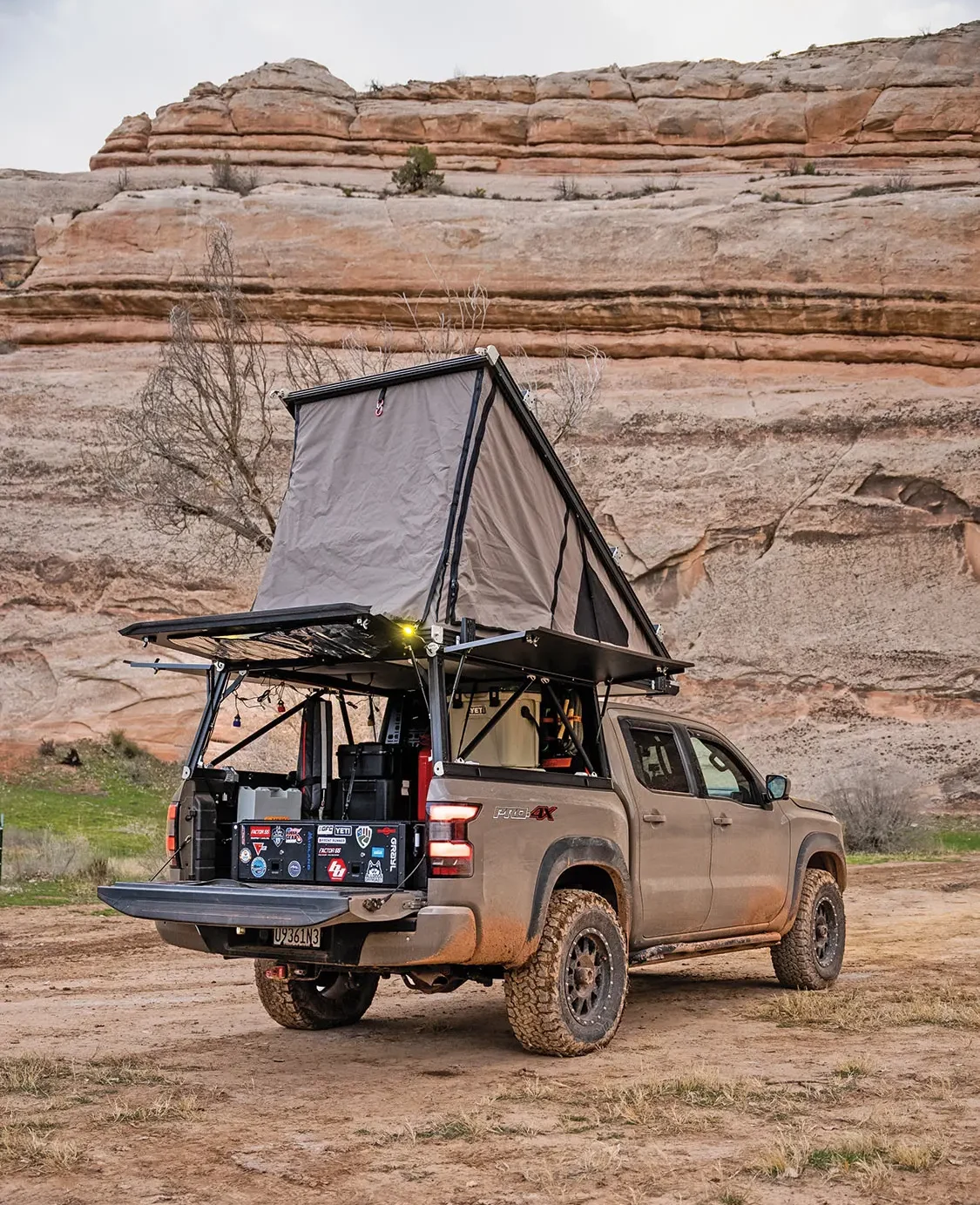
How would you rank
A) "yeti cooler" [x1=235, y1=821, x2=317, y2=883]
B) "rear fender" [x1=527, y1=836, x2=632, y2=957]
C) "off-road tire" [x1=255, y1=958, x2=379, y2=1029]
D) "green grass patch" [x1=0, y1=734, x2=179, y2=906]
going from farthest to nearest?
"green grass patch" [x1=0, y1=734, x2=179, y2=906]
"off-road tire" [x1=255, y1=958, x2=379, y2=1029]
"yeti cooler" [x1=235, y1=821, x2=317, y2=883]
"rear fender" [x1=527, y1=836, x2=632, y2=957]

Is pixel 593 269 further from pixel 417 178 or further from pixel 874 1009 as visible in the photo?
pixel 874 1009

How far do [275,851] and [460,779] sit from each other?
148 cm

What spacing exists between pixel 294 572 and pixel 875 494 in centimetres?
2680

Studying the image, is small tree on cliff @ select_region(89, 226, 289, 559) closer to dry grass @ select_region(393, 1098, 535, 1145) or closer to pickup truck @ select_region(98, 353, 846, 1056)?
pickup truck @ select_region(98, 353, 846, 1056)

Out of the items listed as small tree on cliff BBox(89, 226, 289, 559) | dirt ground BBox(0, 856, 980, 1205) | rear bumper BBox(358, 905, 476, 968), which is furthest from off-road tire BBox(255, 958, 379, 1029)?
small tree on cliff BBox(89, 226, 289, 559)

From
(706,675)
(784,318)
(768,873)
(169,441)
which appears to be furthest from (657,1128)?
(784,318)

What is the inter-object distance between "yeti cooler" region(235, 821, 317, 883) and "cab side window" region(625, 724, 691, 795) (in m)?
2.28

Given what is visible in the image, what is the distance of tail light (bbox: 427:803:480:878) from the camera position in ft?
22.7

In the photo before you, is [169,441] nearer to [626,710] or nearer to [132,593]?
[132,593]

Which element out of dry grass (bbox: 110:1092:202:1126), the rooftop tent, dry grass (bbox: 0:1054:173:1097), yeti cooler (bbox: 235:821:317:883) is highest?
the rooftop tent

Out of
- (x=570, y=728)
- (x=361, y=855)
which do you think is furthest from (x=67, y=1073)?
(x=570, y=728)

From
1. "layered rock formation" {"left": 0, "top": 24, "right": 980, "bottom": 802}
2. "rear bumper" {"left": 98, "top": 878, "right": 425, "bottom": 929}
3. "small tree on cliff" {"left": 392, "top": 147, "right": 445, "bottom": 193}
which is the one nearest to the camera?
"rear bumper" {"left": 98, "top": 878, "right": 425, "bottom": 929}

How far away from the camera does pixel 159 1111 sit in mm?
6195

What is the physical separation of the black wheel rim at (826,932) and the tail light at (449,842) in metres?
4.37
